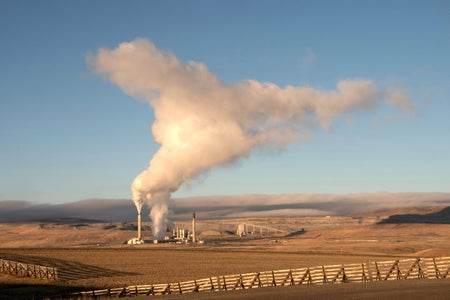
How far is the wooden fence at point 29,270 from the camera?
6888 centimetres

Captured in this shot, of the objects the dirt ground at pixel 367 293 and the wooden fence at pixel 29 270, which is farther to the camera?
the wooden fence at pixel 29 270

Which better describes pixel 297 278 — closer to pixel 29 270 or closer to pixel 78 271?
pixel 29 270

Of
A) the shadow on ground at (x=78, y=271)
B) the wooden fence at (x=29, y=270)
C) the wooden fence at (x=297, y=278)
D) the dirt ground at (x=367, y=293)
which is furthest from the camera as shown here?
the shadow on ground at (x=78, y=271)

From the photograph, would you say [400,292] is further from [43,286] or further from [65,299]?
[43,286]

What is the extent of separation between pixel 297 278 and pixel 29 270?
111 feet

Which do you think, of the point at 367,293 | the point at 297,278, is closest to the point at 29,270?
the point at 297,278

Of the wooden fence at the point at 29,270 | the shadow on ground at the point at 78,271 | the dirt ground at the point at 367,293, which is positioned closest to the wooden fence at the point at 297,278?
the dirt ground at the point at 367,293

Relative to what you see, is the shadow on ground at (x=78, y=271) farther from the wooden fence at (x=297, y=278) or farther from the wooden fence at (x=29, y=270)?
the wooden fence at (x=297, y=278)

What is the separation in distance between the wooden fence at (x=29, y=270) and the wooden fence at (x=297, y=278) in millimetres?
18774

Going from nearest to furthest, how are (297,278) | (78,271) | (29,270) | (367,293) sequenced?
(367,293) < (297,278) < (29,270) < (78,271)

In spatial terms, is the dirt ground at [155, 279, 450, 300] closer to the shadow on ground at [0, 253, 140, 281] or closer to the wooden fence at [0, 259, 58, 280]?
the wooden fence at [0, 259, 58, 280]

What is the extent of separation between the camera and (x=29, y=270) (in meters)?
71.4

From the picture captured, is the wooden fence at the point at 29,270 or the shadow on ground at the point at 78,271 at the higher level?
the wooden fence at the point at 29,270

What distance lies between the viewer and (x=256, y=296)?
124ft
